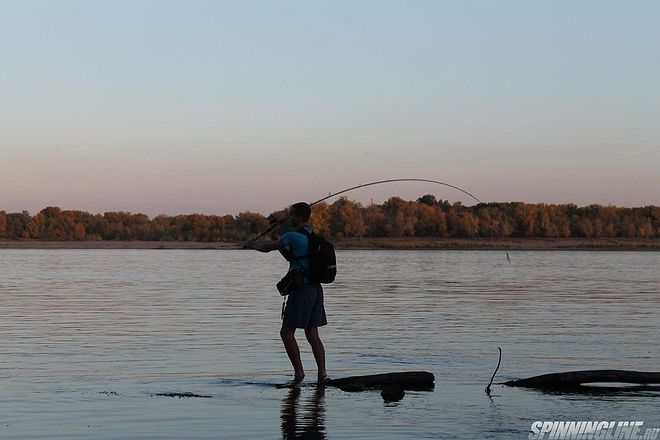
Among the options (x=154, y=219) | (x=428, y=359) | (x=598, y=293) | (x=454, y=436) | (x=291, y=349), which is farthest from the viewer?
(x=154, y=219)

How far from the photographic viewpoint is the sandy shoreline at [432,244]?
119 metres

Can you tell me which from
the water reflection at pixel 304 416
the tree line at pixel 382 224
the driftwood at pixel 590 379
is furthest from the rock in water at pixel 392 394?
the tree line at pixel 382 224

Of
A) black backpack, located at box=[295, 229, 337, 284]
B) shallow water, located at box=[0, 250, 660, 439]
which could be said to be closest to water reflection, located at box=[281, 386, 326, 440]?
shallow water, located at box=[0, 250, 660, 439]

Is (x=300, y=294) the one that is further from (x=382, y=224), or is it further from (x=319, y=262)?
(x=382, y=224)

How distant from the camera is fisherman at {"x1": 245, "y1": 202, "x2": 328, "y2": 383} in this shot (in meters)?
10.8

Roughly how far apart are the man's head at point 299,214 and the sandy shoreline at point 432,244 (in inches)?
4186

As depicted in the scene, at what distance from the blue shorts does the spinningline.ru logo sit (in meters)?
2.96

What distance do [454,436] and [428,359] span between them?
5.47 m

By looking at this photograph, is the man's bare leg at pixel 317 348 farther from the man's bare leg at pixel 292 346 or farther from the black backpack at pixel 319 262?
the black backpack at pixel 319 262

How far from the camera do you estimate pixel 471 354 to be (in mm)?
14203

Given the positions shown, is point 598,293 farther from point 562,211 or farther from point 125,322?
point 562,211

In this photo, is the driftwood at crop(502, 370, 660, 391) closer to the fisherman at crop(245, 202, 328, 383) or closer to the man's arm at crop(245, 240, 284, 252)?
the fisherman at crop(245, 202, 328, 383)

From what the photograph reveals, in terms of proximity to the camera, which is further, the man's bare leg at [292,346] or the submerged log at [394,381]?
the man's bare leg at [292,346]

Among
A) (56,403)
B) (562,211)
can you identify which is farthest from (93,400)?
(562,211)
